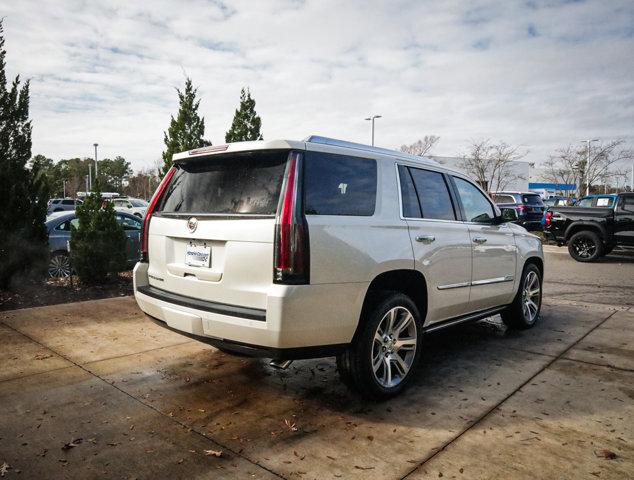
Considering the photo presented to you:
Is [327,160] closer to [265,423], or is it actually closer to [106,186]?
[265,423]

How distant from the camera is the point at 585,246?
43.7 ft

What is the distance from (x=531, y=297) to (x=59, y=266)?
8266mm

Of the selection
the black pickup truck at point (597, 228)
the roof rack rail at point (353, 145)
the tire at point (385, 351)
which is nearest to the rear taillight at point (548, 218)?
the black pickup truck at point (597, 228)

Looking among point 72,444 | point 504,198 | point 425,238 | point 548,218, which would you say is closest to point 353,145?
point 425,238

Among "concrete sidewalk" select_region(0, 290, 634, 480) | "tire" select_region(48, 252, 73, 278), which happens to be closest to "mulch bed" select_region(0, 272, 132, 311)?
"tire" select_region(48, 252, 73, 278)

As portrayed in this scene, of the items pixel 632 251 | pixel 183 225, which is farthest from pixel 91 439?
pixel 632 251

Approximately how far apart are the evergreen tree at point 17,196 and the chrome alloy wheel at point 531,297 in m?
6.85

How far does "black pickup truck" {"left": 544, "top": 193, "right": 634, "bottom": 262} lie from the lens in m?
12.7

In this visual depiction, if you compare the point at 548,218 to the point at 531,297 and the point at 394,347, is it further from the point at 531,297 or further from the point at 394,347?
A: the point at 394,347

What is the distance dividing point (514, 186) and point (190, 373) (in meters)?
43.8

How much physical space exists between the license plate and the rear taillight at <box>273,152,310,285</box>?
0.61 metres

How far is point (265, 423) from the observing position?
3.27m

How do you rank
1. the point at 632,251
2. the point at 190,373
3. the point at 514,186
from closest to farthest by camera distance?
the point at 190,373, the point at 632,251, the point at 514,186

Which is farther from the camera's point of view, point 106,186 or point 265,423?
point 106,186
